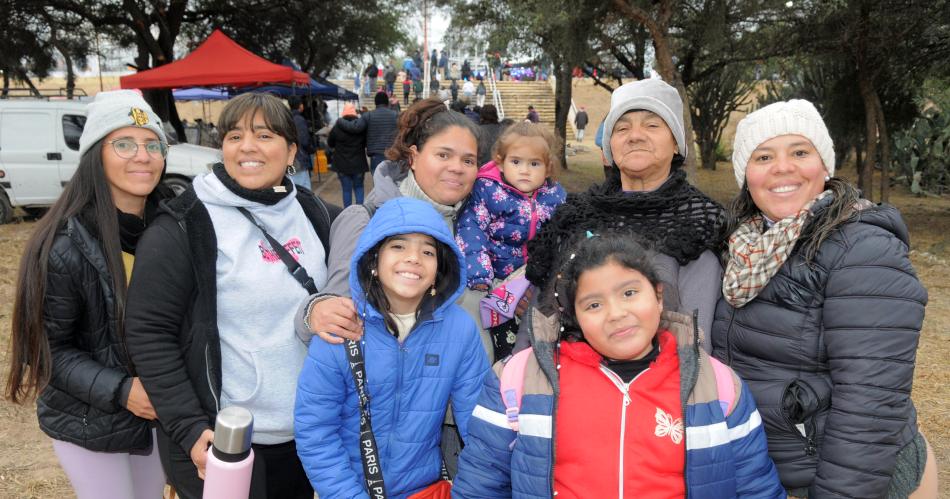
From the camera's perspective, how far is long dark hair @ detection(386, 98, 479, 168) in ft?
8.66

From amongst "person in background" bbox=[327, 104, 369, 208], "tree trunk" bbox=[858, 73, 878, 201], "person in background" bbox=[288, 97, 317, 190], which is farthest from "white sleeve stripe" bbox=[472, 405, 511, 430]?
"tree trunk" bbox=[858, 73, 878, 201]

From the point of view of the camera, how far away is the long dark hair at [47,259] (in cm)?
210

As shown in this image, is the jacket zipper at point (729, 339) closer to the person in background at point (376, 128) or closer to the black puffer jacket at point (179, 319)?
the black puffer jacket at point (179, 319)

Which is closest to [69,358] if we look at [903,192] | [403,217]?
[403,217]

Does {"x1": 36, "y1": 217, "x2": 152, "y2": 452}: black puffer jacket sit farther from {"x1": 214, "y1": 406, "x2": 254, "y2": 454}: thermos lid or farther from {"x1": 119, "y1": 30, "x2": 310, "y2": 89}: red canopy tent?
{"x1": 119, "y1": 30, "x2": 310, "y2": 89}: red canopy tent

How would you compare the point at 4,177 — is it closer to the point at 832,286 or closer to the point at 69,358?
the point at 69,358

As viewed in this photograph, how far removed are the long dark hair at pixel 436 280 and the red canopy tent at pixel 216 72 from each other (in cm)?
1199

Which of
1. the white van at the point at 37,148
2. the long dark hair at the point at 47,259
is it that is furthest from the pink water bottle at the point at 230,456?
the white van at the point at 37,148

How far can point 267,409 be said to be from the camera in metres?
2.21

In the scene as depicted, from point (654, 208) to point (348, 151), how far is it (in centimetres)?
1002

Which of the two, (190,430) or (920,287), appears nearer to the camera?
(920,287)

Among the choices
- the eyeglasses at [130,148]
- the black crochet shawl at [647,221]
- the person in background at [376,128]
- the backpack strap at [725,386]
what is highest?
the person in background at [376,128]

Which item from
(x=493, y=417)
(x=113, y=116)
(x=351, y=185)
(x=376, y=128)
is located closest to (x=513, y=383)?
(x=493, y=417)

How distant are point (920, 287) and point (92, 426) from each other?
2531mm
